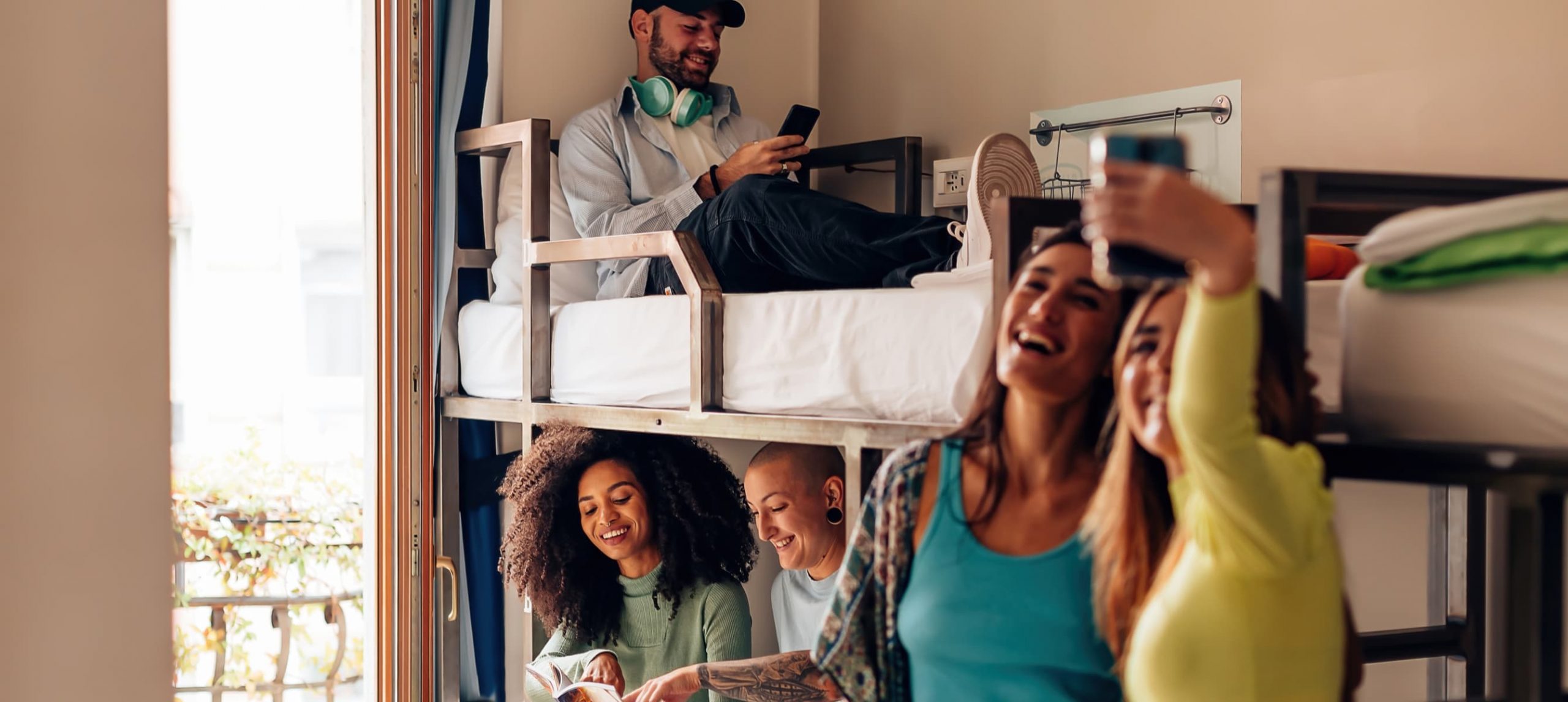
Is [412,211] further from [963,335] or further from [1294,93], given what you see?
[1294,93]

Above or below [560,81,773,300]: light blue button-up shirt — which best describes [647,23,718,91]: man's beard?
above

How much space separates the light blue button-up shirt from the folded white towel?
154 centimetres

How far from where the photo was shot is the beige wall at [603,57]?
2.94 m

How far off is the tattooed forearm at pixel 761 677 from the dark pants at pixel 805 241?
2.30ft

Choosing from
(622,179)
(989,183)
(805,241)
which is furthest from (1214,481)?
(622,179)

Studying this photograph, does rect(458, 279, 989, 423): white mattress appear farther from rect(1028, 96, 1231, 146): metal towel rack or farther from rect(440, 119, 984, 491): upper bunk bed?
rect(1028, 96, 1231, 146): metal towel rack

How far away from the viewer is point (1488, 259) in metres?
1.09

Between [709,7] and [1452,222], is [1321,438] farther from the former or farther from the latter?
[709,7]

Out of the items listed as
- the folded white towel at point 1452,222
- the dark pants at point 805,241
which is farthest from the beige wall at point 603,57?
the folded white towel at point 1452,222

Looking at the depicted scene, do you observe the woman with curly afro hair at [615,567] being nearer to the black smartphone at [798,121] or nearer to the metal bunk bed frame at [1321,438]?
the metal bunk bed frame at [1321,438]

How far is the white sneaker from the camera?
168 centimetres

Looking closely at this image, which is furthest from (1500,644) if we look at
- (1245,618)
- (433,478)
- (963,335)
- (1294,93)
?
(433,478)

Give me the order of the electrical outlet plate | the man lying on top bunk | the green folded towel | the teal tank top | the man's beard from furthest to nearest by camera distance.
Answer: the electrical outlet plate
the man's beard
the man lying on top bunk
the teal tank top
the green folded towel

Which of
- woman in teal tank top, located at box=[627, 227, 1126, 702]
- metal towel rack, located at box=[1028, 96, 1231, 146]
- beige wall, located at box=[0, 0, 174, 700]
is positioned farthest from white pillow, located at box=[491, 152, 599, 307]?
beige wall, located at box=[0, 0, 174, 700]
